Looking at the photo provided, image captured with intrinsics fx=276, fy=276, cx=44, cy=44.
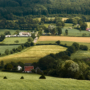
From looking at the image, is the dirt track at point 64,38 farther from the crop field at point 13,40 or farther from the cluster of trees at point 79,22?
the cluster of trees at point 79,22

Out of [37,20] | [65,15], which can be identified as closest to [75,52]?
[37,20]

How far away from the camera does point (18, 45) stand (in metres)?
113

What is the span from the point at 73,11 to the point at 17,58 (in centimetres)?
11274

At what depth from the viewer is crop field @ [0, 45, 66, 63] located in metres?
94.4

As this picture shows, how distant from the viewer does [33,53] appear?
10244 centimetres

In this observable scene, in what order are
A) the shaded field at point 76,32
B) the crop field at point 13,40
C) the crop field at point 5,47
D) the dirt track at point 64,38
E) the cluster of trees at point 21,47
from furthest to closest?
1. the shaded field at point 76,32
2. the dirt track at point 64,38
3. the crop field at point 13,40
4. the crop field at point 5,47
5. the cluster of trees at point 21,47

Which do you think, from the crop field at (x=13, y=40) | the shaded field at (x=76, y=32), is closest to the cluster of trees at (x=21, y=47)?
the crop field at (x=13, y=40)

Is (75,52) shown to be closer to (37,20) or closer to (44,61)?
(44,61)

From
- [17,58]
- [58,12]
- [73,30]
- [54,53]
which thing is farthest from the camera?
[58,12]

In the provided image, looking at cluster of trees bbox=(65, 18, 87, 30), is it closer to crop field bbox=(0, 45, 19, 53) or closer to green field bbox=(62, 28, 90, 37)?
green field bbox=(62, 28, 90, 37)

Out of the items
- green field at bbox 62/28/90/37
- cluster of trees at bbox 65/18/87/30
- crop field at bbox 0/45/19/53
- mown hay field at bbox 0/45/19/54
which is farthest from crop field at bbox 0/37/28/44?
cluster of trees at bbox 65/18/87/30

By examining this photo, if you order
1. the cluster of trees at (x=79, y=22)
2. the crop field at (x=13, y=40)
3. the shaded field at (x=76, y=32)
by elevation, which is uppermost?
the cluster of trees at (x=79, y=22)

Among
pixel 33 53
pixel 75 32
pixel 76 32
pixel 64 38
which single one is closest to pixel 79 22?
pixel 75 32

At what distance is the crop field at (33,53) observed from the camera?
94.4 metres
